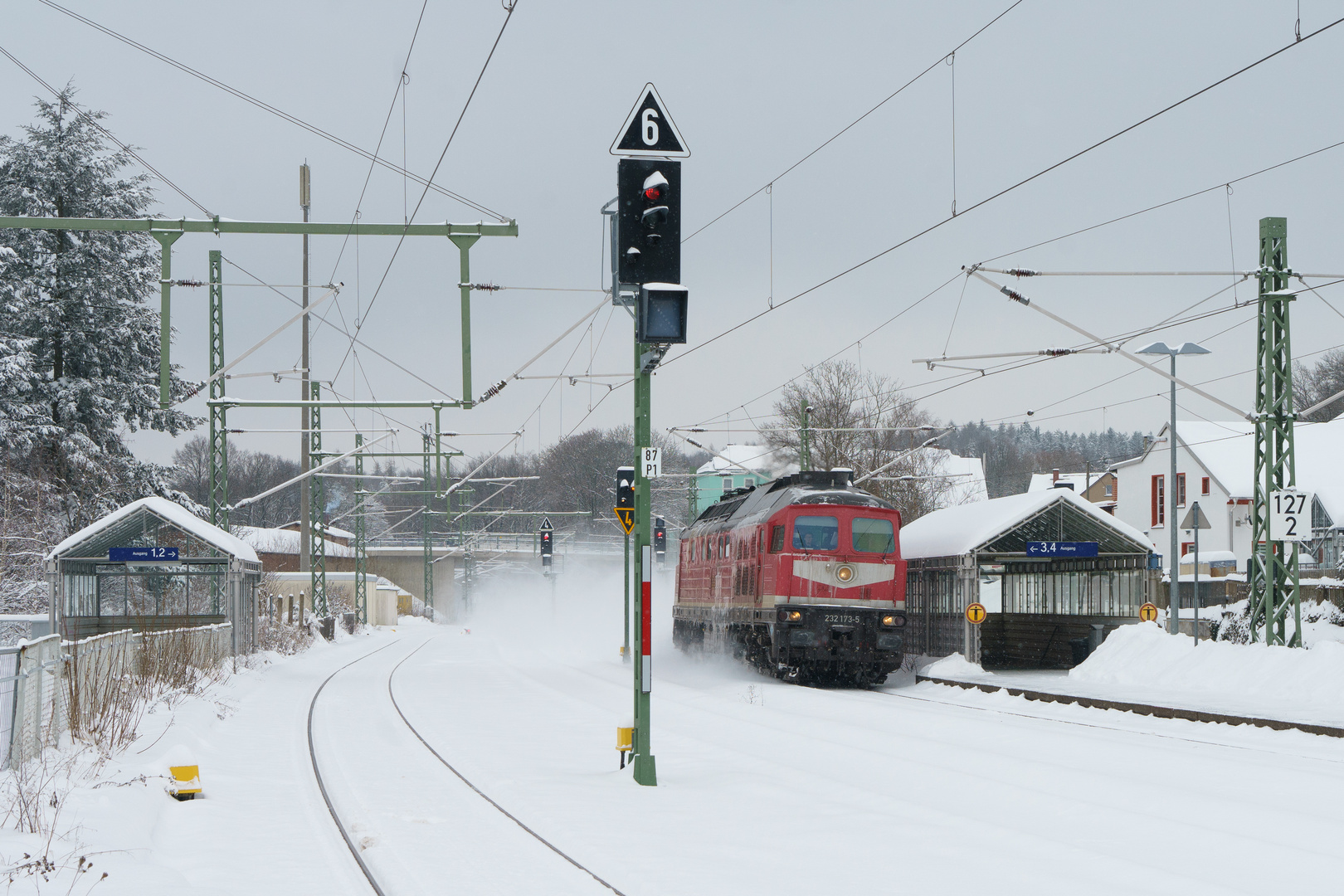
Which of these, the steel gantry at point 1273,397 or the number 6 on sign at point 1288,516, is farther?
the steel gantry at point 1273,397

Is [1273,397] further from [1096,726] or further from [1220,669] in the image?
[1096,726]

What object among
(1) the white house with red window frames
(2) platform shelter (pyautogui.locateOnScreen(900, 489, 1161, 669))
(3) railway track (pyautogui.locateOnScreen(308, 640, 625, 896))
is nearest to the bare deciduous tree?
(1) the white house with red window frames

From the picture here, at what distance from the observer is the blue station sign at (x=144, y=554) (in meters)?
25.9

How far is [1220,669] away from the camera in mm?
19438

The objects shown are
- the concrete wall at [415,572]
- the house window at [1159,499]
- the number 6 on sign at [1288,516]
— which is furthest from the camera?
the concrete wall at [415,572]

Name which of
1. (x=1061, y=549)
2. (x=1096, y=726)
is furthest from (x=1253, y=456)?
(x=1096, y=726)

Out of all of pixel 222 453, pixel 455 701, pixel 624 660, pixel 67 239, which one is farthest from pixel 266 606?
pixel 455 701

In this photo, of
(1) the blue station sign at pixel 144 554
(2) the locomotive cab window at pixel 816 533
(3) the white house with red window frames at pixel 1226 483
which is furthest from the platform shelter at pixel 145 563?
(3) the white house with red window frames at pixel 1226 483

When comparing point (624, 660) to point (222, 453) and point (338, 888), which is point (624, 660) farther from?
point (338, 888)

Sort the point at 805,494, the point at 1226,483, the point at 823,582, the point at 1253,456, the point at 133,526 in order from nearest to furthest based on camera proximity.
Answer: the point at 823,582
the point at 805,494
the point at 133,526
the point at 1253,456
the point at 1226,483

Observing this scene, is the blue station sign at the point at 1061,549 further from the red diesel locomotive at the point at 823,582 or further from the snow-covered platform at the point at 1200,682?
the red diesel locomotive at the point at 823,582

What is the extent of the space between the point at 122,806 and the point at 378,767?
3.72 metres

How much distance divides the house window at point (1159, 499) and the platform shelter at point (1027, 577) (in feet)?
107

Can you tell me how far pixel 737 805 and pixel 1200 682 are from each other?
39.2ft
